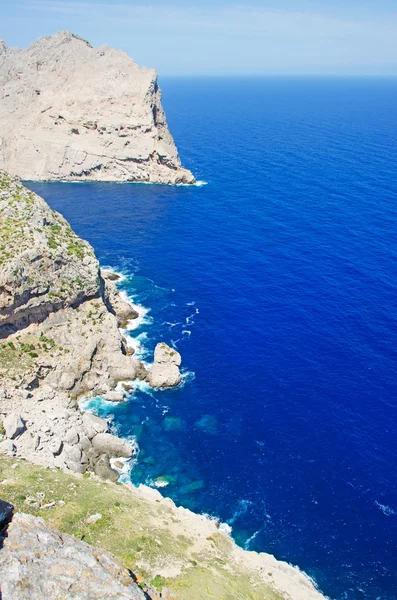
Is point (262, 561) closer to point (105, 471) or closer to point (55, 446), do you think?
point (105, 471)

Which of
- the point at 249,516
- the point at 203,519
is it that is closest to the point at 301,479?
the point at 249,516

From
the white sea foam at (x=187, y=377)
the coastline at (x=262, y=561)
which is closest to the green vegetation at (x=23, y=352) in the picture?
the white sea foam at (x=187, y=377)

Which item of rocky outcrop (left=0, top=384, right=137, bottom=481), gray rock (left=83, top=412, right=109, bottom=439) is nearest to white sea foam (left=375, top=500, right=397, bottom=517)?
rocky outcrop (left=0, top=384, right=137, bottom=481)

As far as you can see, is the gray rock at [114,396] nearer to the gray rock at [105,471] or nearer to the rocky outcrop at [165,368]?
the rocky outcrop at [165,368]

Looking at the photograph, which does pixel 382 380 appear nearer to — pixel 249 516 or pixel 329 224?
pixel 249 516

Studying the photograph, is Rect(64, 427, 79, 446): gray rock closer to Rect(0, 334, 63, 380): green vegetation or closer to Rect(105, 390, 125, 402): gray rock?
Rect(105, 390, 125, 402): gray rock

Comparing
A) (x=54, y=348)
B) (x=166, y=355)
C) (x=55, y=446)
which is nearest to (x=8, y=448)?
(x=55, y=446)
